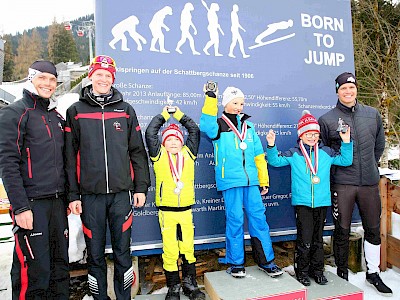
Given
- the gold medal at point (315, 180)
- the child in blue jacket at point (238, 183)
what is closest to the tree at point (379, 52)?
the gold medal at point (315, 180)

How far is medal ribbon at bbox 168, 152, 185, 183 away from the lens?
3.15 metres

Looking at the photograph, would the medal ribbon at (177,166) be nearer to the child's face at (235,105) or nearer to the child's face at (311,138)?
the child's face at (235,105)

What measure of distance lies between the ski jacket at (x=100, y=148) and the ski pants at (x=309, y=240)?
164 cm

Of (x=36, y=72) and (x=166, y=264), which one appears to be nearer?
(x=36, y=72)

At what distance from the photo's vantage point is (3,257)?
4.53 meters

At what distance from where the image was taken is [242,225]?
3.30 metres

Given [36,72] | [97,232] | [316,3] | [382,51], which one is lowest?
[97,232]

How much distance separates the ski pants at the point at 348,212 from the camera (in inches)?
138

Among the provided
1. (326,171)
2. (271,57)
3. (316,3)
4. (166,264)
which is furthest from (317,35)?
(166,264)

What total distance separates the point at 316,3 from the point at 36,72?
12.0ft

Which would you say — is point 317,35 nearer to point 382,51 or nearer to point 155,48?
point 155,48

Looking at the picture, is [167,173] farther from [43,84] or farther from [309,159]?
[309,159]

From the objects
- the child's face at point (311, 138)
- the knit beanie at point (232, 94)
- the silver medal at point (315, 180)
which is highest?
the knit beanie at point (232, 94)

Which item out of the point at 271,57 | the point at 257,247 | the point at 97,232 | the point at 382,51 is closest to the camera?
the point at 97,232
